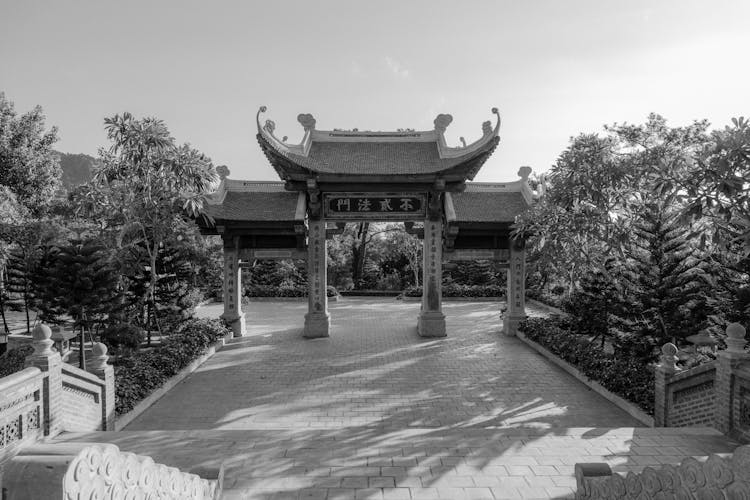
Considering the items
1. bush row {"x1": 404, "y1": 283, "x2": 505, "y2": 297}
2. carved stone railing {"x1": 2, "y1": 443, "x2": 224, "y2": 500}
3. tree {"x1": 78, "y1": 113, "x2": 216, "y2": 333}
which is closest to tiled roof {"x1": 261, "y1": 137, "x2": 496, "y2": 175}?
tree {"x1": 78, "y1": 113, "x2": 216, "y2": 333}

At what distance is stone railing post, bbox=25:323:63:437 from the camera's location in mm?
5762

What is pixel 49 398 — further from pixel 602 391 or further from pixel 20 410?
pixel 602 391

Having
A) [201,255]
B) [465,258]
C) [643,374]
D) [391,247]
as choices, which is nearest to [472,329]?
[465,258]

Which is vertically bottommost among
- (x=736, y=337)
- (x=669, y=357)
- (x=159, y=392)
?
(x=159, y=392)

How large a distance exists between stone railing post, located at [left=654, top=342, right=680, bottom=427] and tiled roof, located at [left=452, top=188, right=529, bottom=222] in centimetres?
730

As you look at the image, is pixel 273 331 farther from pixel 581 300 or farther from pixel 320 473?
pixel 320 473

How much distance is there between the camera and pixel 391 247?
3022cm

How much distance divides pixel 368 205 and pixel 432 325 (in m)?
4.13

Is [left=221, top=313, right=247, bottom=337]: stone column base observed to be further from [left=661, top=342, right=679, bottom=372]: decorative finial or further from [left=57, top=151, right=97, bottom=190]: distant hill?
[left=57, top=151, right=97, bottom=190]: distant hill

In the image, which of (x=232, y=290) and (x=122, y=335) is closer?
(x=122, y=335)

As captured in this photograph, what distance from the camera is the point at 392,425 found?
706cm

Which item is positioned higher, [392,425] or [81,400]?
[81,400]

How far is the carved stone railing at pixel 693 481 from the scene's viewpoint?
2572 millimetres

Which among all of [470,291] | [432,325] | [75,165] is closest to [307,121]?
[432,325]
